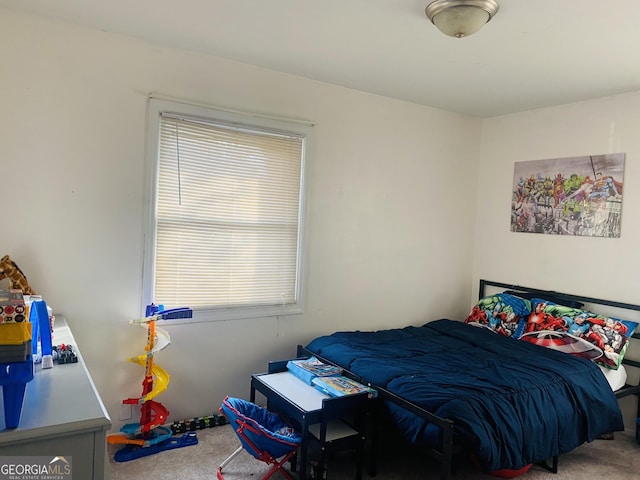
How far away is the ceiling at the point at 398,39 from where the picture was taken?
7.23ft

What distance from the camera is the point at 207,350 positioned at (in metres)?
3.06

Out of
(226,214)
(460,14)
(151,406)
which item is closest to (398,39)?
(460,14)

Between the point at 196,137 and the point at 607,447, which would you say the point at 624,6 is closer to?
the point at 196,137

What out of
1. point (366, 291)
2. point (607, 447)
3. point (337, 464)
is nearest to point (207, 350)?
point (337, 464)

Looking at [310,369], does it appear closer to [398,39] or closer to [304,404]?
[304,404]

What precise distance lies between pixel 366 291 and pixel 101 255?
1974 millimetres

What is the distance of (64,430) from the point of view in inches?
50.0

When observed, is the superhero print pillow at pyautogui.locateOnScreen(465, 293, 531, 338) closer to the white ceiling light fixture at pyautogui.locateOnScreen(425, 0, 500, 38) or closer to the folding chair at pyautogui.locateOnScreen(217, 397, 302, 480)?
the folding chair at pyautogui.locateOnScreen(217, 397, 302, 480)

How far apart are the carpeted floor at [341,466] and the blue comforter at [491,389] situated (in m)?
0.22

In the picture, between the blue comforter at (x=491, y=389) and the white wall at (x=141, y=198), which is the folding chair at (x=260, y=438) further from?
the white wall at (x=141, y=198)

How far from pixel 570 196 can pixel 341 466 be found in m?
2.64

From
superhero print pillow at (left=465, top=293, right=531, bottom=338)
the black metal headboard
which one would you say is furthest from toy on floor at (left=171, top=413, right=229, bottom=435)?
the black metal headboard

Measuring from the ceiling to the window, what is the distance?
0.48m

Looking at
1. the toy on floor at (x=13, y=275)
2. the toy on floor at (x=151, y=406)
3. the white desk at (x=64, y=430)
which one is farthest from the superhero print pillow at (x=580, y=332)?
the toy on floor at (x=13, y=275)
